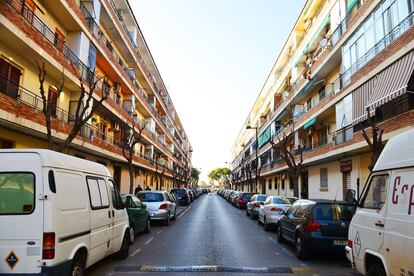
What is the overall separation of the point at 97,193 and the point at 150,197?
1025 cm

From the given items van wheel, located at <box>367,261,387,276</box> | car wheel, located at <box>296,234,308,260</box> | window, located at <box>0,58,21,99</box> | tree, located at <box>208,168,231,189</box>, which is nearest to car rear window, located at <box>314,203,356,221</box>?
car wheel, located at <box>296,234,308,260</box>

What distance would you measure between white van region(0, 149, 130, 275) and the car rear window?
5603 mm

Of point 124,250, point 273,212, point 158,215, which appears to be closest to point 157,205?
point 158,215

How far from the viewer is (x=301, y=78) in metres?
32.1

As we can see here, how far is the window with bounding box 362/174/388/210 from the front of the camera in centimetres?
580

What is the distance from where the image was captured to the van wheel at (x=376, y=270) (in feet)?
18.4

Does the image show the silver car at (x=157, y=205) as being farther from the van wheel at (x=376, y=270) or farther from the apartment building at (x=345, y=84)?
the van wheel at (x=376, y=270)

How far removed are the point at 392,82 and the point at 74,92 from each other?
1543 cm

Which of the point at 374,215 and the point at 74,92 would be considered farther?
the point at 74,92

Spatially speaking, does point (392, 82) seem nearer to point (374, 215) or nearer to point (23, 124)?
point (374, 215)

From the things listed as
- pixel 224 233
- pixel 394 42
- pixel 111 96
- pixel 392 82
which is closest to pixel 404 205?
pixel 224 233

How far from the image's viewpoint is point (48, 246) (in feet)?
18.1

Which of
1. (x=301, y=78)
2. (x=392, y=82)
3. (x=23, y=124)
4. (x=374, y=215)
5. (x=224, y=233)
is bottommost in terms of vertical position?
(x=224, y=233)

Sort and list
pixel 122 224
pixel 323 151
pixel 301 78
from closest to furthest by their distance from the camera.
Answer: pixel 122 224 < pixel 323 151 < pixel 301 78
